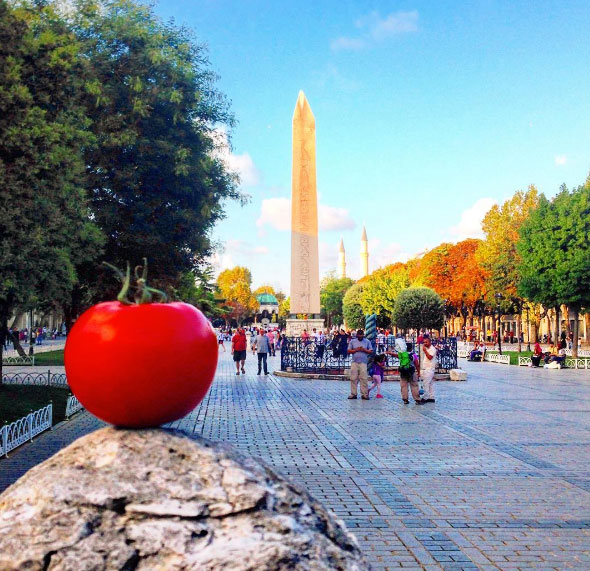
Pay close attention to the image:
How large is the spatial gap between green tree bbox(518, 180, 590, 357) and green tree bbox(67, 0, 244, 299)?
20.1 m

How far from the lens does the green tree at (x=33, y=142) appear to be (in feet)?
33.5

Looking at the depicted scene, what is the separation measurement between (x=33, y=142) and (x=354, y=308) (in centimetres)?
6545

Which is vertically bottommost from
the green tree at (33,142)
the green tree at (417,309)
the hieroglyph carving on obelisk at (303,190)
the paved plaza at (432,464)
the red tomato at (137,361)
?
the paved plaza at (432,464)

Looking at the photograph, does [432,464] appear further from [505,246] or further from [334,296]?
[334,296]

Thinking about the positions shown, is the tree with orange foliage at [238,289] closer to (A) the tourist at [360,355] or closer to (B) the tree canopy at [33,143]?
(A) the tourist at [360,355]

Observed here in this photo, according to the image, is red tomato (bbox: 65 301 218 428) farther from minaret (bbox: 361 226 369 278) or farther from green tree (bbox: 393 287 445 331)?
minaret (bbox: 361 226 369 278)

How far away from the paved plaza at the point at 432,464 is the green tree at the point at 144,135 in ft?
20.9

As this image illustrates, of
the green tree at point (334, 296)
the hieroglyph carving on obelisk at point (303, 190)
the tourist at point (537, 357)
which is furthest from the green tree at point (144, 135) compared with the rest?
the green tree at point (334, 296)

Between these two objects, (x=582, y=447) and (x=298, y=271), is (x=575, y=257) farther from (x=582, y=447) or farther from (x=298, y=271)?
(x=582, y=447)

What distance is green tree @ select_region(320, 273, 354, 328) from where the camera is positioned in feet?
382

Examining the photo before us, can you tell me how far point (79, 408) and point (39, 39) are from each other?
23.2ft

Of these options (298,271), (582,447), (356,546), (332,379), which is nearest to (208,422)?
(582,447)

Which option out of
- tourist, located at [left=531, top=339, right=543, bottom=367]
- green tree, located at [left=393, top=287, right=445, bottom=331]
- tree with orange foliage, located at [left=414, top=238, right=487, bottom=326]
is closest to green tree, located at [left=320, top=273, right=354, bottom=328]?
tree with orange foliage, located at [left=414, top=238, right=487, bottom=326]

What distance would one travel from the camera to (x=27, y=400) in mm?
14242
